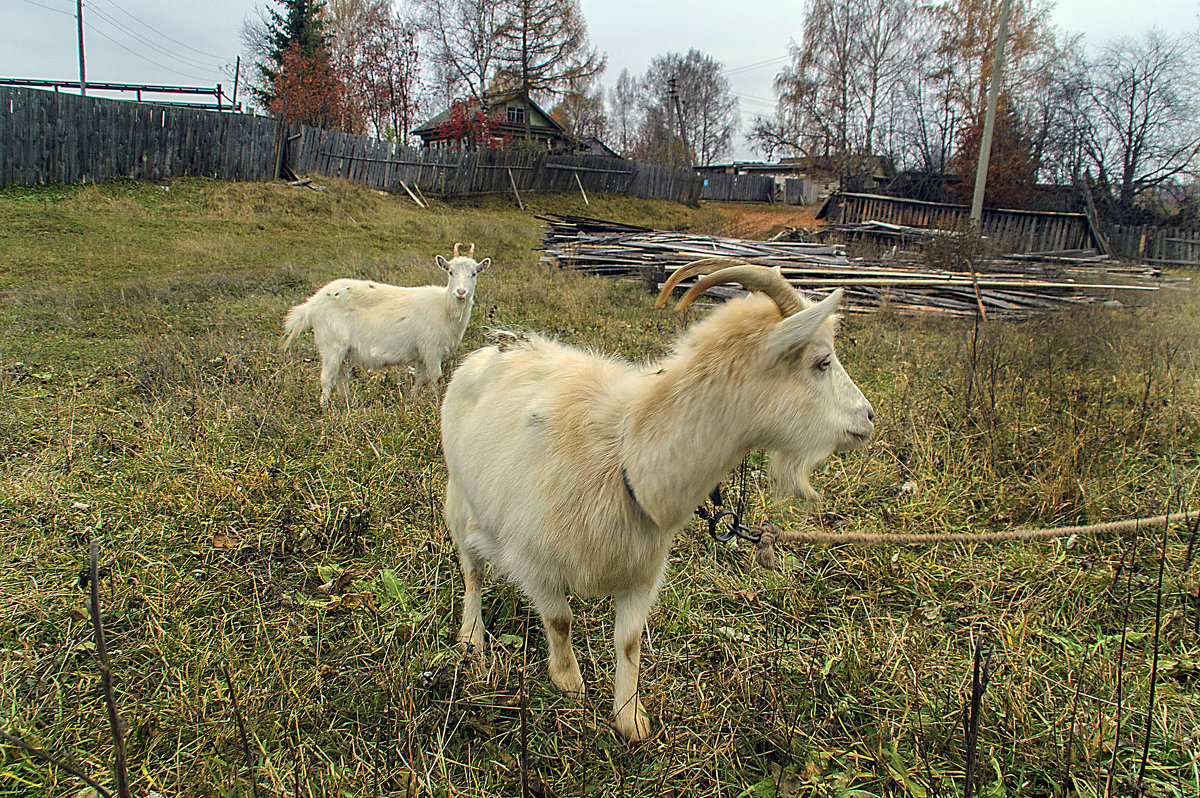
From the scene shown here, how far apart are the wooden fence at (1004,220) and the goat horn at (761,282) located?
70.7 feet

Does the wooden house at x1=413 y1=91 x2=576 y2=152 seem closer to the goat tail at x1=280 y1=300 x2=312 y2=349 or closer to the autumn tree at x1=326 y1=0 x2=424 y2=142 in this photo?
the autumn tree at x1=326 y1=0 x2=424 y2=142

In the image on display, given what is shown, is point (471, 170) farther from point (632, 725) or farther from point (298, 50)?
point (632, 725)

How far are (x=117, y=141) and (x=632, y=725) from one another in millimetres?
20976

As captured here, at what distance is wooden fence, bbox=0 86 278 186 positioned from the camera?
1546 cm

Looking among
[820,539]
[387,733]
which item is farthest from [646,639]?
[387,733]

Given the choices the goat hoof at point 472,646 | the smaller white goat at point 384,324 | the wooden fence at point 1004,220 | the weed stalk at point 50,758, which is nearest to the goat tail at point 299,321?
the smaller white goat at point 384,324

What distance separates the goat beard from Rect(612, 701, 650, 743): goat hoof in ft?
3.32

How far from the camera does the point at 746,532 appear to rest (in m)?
2.72

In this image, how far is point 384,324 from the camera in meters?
6.54

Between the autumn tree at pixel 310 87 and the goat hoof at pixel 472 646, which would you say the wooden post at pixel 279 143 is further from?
the goat hoof at pixel 472 646

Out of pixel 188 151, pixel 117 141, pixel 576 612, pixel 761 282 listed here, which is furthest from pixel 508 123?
pixel 761 282

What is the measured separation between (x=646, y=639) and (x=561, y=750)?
673mm

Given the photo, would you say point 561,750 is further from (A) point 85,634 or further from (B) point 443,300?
(B) point 443,300

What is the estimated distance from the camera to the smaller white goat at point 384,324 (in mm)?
6430
